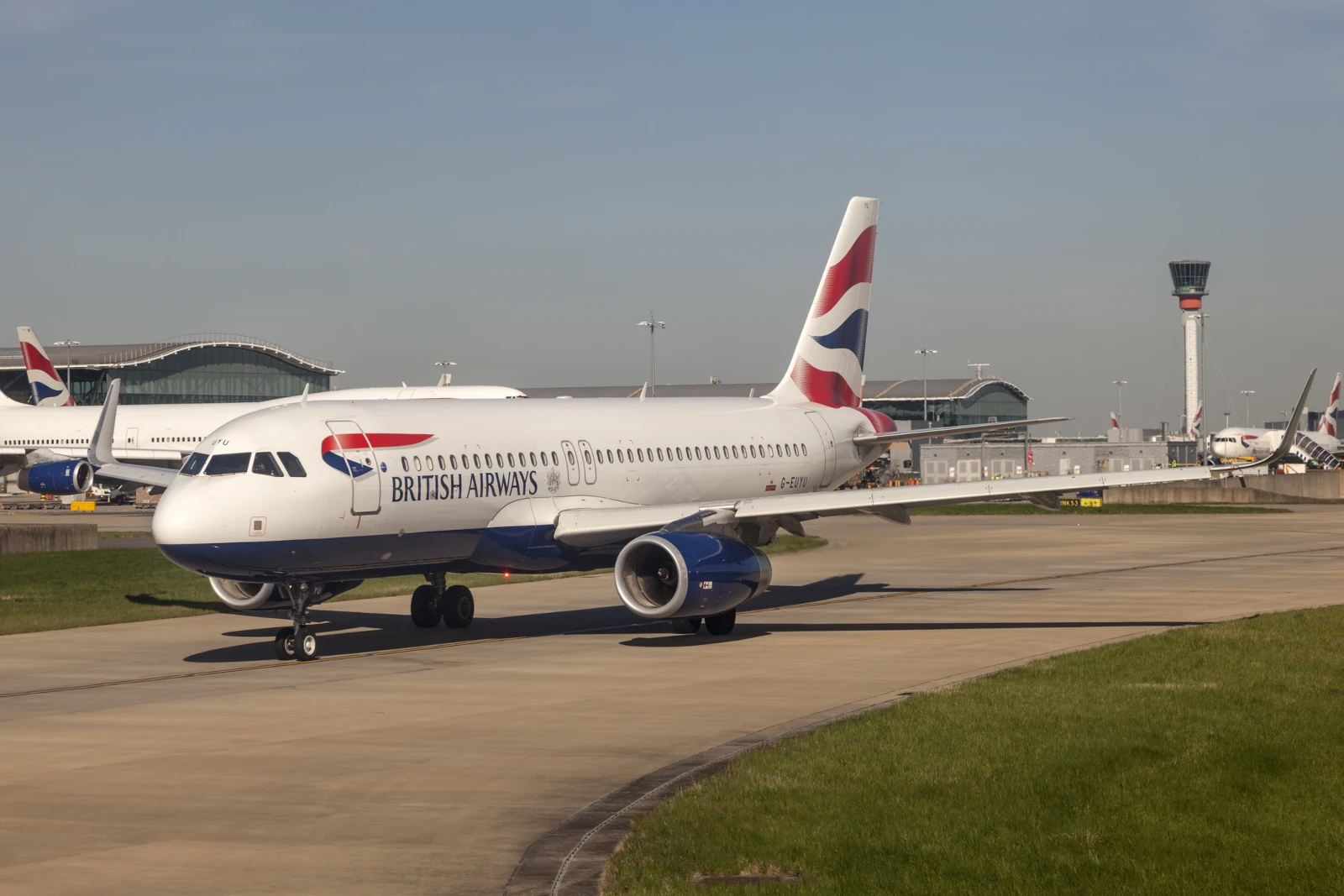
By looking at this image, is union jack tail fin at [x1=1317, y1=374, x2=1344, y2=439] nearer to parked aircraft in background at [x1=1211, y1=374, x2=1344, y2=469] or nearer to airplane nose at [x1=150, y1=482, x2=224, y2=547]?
parked aircraft in background at [x1=1211, y1=374, x2=1344, y2=469]

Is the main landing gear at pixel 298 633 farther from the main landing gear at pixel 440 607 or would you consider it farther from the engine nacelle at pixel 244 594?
Result: the main landing gear at pixel 440 607

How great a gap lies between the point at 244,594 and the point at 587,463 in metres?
6.93

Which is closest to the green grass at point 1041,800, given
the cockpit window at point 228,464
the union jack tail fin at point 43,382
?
the cockpit window at point 228,464

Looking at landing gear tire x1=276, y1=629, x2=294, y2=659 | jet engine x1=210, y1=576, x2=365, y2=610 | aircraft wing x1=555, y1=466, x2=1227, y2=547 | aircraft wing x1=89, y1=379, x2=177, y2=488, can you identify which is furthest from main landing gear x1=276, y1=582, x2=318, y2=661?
aircraft wing x1=89, y1=379, x2=177, y2=488

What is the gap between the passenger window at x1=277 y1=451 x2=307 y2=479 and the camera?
2348cm

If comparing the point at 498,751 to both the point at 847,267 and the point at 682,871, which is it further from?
the point at 847,267

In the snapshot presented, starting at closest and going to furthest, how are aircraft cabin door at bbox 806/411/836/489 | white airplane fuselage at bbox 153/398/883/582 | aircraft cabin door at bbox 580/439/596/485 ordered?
white airplane fuselage at bbox 153/398/883/582, aircraft cabin door at bbox 580/439/596/485, aircraft cabin door at bbox 806/411/836/489

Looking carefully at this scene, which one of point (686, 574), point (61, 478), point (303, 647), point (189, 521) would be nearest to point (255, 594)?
point (303, 647)

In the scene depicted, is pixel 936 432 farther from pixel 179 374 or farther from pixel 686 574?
pixel 179 374

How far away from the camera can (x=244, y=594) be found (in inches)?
1019

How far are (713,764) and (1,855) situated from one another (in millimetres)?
6517

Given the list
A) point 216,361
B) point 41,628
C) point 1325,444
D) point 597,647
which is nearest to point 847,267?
point 597,647

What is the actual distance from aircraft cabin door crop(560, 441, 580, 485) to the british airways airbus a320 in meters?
0.04

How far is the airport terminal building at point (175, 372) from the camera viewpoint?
139875mm
